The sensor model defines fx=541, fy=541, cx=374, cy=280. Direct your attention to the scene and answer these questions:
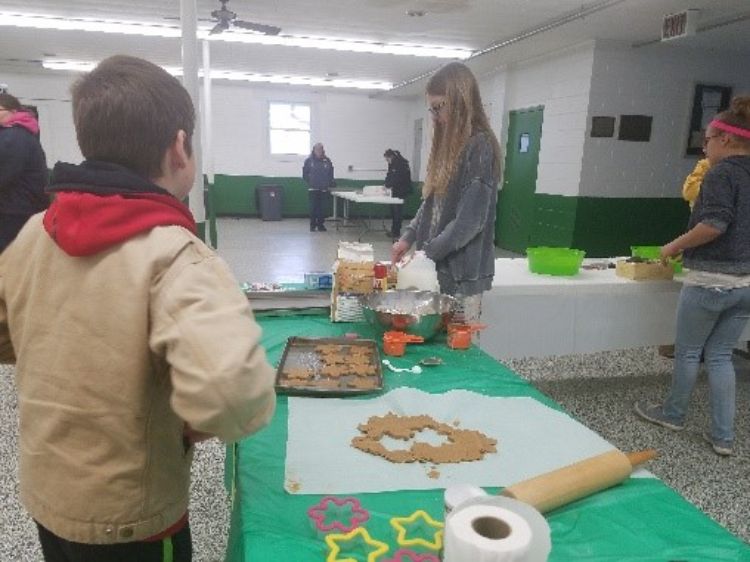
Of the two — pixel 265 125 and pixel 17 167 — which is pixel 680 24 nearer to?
pixel 17 167

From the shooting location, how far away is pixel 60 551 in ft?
2.84

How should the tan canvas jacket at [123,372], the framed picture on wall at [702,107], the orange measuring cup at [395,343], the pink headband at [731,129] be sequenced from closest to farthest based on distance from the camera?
the tan canvas jacket at [123,372], the orange measuring cup at [395,343], the pink headband at [731,129], the framed picture on wall at [702,107]

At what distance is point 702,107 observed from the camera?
6.35 meters

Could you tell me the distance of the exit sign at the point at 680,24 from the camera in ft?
15.6

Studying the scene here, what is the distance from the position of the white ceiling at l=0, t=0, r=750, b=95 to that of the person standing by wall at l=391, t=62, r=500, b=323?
344 centimetres

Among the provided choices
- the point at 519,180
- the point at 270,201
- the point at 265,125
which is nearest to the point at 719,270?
the point at 519,180

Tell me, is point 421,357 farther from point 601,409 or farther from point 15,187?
point 15,187

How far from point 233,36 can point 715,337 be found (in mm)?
5940

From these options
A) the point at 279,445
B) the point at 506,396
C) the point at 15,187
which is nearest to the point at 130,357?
the point at 279,445

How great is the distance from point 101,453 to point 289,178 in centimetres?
1110

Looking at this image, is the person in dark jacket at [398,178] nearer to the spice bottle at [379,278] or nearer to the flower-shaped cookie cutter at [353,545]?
the spice bottle at [379,278]

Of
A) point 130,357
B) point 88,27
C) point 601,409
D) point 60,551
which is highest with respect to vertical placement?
point 88,27

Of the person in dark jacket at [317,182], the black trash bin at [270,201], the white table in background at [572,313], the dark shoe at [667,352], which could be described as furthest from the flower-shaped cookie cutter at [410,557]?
the black trash bin at [270,201]

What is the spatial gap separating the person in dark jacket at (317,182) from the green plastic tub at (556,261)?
721 centimetres
